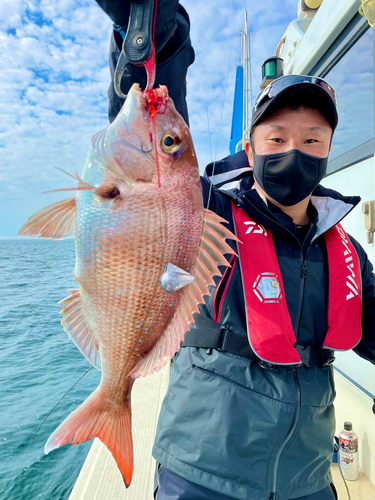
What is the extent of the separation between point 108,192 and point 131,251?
215 mm

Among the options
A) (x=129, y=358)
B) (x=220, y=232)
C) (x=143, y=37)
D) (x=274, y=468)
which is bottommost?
(x=274, y=468)

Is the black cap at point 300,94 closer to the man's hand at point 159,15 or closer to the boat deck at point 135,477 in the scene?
the man's hand at point 159,15

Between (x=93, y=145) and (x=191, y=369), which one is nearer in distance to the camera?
(x=93, y=145)

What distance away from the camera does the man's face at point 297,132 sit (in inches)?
69.7

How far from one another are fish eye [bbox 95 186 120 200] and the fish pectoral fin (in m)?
0.30

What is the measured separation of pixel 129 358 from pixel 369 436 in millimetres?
2740

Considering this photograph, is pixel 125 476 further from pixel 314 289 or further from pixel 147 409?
pixel 147 409

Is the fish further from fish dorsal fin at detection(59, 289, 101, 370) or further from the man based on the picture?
the man

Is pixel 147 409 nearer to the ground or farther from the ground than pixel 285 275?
nearer to the ground

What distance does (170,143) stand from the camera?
3.99 feet

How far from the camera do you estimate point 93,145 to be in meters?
1.19

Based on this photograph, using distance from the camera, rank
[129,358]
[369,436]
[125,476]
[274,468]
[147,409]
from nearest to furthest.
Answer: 1. [125,476]
2. [129,358]
3. [274,468]
4. [369,436]
5. [147,409]

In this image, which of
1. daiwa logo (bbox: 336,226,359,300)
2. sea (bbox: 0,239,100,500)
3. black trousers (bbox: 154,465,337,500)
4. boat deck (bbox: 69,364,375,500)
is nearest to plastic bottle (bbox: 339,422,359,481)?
boat deck (bbox: 69,364,375,500)

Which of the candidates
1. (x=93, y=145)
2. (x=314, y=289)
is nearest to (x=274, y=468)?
(x=314, y=289)
